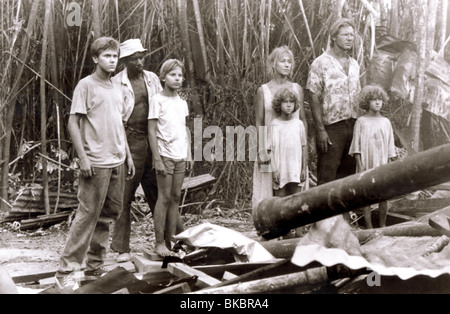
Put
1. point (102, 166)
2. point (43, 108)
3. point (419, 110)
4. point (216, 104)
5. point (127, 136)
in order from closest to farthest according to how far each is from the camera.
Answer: point (102, 166)
point (127, 136)
point (43, 108)
point (419, 110)
point (216, 104)

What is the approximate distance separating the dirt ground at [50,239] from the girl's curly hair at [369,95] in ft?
4.20

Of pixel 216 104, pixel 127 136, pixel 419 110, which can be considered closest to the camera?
pixel 127 136

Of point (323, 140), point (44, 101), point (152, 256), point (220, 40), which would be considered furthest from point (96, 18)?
point (152, 256)

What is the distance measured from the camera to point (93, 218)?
3.77 metres

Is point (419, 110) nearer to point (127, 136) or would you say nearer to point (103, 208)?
point (127, 136)

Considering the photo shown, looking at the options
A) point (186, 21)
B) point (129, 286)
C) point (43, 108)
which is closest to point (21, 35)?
point (43, 108)

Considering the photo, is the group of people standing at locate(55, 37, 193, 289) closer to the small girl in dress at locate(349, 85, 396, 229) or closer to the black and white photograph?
the black and white photograph

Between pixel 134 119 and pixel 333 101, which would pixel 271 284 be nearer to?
pixel 134 119

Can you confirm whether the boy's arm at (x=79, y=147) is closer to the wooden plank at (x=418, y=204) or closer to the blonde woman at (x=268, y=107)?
the blonde woman at (x=268, y=107)

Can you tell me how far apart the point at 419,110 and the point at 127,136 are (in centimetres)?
271

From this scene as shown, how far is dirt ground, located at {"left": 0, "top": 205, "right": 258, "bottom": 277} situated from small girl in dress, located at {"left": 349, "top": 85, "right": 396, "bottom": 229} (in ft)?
3.29

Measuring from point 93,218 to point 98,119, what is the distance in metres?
0.58

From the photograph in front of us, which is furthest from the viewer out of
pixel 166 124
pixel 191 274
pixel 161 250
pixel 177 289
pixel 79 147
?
pixel 166 124
